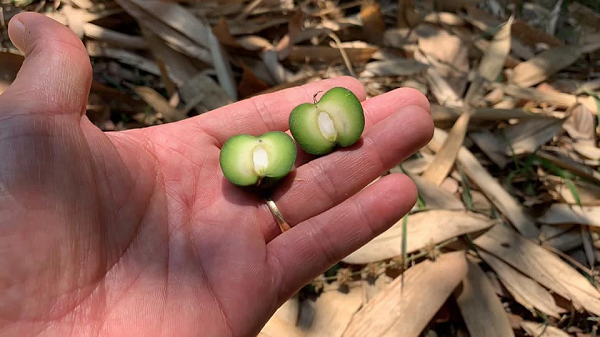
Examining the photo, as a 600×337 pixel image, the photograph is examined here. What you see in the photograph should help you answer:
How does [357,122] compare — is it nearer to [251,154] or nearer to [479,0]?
[251,154]

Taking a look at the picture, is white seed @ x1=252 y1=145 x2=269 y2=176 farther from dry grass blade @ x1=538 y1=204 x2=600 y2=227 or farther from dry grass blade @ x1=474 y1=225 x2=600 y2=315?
dry grass blade @ x1=538 y1=204 x2=600 y2=227

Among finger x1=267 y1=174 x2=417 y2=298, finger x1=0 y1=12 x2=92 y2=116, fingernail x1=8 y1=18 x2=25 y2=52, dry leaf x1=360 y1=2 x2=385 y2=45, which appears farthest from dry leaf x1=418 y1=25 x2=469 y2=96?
fingernail x1=8 y1=18 x2=25 y2=52

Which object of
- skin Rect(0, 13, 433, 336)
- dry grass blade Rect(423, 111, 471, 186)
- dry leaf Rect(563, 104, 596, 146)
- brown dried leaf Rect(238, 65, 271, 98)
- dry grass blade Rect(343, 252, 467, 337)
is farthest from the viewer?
brown dried leaf Rect(238, 65, 271, 98)

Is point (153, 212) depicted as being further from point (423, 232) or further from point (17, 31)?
point (423, 232)

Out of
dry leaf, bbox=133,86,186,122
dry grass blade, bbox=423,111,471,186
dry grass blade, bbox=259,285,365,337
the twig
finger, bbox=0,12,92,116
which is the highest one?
finger, bbox=0,12,92,116

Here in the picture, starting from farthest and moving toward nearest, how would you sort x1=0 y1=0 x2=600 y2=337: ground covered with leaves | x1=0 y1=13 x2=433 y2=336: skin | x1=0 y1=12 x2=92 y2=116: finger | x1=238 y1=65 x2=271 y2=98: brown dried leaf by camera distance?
x1=238 y1=65 x2=271 y2=98: brown dried leaf < x1=0 y1=0 x2=600 y2=337: ground covered with leaves < x1=0 y1=12 x2=92 y2=116: finger < x1=0 y1=13 x2=433 y2=336: skin

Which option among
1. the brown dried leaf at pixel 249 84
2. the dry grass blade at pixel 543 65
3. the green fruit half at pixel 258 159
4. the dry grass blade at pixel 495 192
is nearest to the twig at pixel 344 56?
the brown dried leaf at pixel 249 84

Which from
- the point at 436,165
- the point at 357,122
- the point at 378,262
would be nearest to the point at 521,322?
the point at 378,262

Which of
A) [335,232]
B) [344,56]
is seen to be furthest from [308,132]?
[344,56]

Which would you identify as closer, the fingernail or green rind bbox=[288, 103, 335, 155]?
the fingernail

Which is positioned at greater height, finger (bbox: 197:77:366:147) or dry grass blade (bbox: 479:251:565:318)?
finger (bbox: 197:77:366:147)

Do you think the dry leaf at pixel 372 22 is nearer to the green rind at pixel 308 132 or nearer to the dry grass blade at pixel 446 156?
the dry grass blade at pixel 446 156
